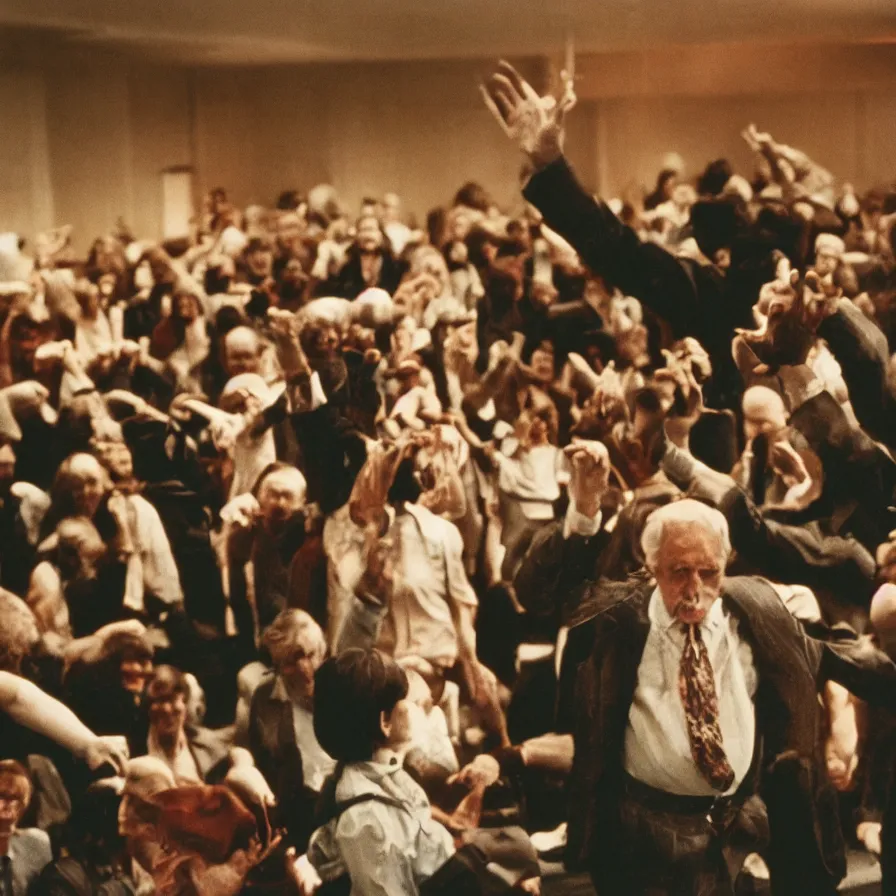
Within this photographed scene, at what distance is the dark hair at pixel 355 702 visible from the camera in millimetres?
5770

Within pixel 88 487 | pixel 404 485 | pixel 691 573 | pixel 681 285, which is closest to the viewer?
pixel 691 573

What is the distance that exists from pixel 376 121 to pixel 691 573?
2.39m

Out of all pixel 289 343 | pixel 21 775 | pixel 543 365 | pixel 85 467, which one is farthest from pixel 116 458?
pixel 543 365

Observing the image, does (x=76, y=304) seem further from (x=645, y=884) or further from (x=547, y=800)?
(x=645, y=884)

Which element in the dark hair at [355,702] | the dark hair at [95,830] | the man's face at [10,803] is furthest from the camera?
the dark hair at [95,830]

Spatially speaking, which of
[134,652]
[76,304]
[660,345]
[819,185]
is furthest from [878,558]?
[76,304]

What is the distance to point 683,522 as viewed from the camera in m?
Answer: 5.98

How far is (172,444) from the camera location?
7020mm

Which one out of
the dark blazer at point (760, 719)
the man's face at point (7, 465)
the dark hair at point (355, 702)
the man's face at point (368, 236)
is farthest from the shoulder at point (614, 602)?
the man's face at point (7, 465)

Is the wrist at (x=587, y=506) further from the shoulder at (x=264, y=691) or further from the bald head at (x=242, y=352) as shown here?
the bald head at (x=242, y=352)

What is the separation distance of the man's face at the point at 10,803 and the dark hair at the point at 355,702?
0.97 meters

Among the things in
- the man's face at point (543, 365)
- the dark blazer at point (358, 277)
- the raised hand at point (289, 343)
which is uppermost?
the dark blazer at point (358, 277)

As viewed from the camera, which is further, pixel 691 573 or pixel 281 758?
pixel 281 758

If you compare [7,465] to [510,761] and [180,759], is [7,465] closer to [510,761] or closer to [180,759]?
[180,759]
